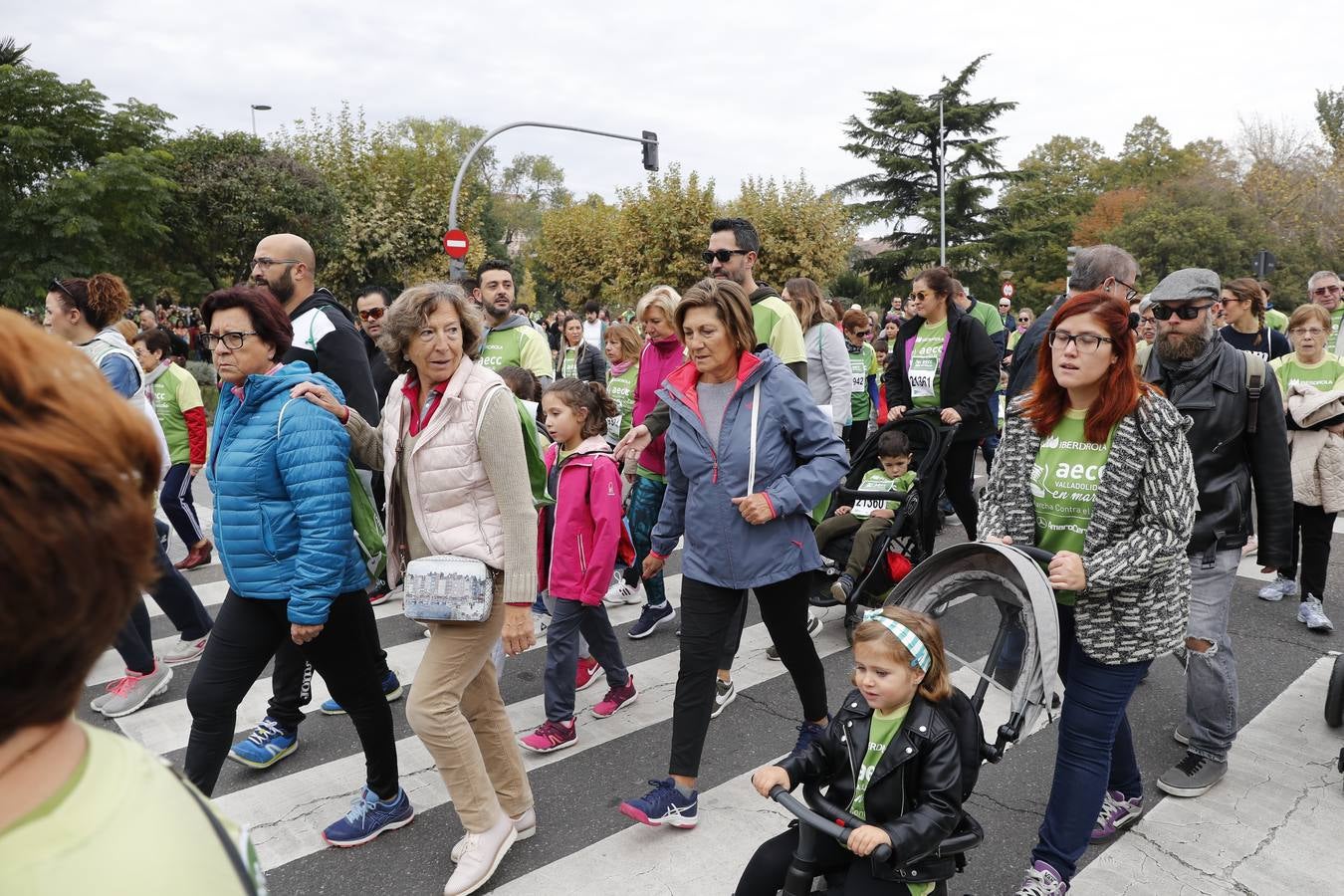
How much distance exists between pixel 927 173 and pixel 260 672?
43.9 metres

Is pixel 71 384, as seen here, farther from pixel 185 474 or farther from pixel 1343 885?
pixel 185 474

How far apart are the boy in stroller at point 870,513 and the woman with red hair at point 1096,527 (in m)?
2.35

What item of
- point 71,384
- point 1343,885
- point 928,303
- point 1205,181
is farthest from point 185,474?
point 1205,181

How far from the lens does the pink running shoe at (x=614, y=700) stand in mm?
4469

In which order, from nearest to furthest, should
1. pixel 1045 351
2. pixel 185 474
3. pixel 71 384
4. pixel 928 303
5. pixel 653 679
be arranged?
1. pixel 71 384
2. pixel 1045 351
3. pixel 653 679
4. pixel 928 303
5. pixel 185 474

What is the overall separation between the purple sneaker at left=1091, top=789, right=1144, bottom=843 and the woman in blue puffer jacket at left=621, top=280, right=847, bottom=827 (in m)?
1.33

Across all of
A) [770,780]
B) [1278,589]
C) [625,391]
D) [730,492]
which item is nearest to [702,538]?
[730,492]

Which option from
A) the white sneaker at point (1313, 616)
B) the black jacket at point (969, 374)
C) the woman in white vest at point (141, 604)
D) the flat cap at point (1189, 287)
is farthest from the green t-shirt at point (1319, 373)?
the woman in white vest at point (141, 604)

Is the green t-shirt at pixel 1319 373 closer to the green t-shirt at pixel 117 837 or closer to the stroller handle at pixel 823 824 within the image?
the stroller handle at pixel 823 824

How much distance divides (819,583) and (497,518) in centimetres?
273

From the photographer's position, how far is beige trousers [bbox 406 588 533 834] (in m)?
3.02

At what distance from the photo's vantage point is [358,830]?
3408 mm

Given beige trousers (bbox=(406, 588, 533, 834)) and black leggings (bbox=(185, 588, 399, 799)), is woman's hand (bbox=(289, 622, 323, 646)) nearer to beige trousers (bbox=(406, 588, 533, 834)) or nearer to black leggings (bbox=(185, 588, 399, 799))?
black leggings (bbox=(185, 588, 399, 799))

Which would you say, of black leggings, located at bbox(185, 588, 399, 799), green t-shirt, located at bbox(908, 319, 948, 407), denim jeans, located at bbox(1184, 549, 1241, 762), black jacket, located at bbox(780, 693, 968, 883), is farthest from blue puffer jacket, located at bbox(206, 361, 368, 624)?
green t-shirt, located at bbox(908, 319, 948, 407)
